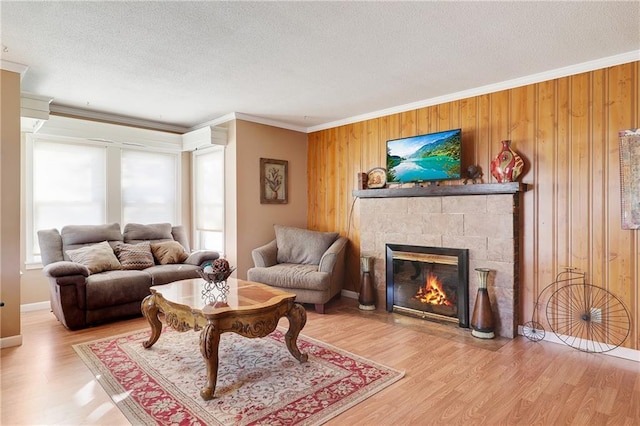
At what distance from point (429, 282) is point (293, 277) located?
154cm

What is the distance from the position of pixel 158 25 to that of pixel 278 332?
8.93ft

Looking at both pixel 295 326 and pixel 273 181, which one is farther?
pixel 273 181

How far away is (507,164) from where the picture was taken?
11.2 ft

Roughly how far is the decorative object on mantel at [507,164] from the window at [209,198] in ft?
11.2

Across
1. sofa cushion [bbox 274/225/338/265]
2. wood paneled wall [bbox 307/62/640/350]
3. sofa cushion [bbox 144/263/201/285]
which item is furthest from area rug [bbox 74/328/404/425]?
wood paneled wall [bbox 307/62/640/350]

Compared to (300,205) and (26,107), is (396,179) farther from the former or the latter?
(26,107)

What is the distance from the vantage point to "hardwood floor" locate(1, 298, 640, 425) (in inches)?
81.8

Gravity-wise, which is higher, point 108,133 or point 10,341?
point 108,133

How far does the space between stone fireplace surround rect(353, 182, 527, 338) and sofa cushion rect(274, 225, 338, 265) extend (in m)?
0.54

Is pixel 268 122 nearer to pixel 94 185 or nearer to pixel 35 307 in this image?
pixel 94 185

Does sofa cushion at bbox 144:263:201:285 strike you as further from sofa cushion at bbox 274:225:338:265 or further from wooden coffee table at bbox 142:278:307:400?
sofa cushion at bbox 274:225:338:265

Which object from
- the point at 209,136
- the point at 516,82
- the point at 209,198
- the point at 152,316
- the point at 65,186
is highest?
the point at 516,82

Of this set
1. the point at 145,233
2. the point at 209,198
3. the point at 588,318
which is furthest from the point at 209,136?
the point at 588,318

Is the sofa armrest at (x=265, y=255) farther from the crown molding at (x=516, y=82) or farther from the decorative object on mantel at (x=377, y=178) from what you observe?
the crown molding at (x=516, y=82)
